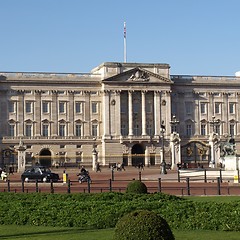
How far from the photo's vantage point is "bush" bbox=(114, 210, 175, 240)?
1295cm

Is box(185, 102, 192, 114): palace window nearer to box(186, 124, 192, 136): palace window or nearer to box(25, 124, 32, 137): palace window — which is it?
box(186, 124, 192, 136): palace window

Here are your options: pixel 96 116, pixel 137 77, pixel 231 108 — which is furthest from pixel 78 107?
pixel 231 108

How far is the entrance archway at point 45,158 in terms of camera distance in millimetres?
100500

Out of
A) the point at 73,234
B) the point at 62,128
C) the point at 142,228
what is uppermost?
the point at 62,128

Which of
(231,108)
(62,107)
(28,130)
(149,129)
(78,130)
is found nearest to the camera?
(28,130)

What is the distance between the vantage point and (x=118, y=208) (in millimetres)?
21859

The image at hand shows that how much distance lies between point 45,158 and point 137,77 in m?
21.7

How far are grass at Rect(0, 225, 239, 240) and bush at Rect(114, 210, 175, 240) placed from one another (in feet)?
16.7

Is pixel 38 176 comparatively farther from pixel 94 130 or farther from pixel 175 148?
pixel 94 130

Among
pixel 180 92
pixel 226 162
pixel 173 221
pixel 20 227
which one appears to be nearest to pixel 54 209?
pixel 20 227

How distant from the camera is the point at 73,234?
19578 mm

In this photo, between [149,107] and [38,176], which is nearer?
[38,176]

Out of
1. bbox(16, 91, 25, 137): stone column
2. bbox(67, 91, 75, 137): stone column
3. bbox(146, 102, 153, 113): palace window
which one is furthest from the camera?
bbox(146, 102, 153, 113): palace window

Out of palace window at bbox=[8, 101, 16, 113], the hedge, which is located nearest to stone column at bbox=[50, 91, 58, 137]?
palace window at bbox=[8, 101, 16, 113]
